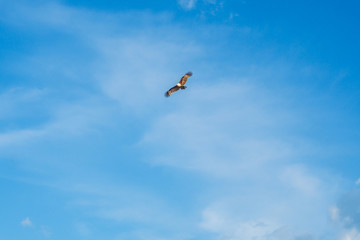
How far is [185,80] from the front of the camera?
63.6 metres

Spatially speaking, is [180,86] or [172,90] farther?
[172,90]

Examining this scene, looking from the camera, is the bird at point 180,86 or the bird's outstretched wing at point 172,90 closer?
the bird at point 180,86

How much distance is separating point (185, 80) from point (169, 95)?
3.49m

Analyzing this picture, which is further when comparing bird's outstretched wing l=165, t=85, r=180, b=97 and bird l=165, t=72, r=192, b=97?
bird's outstretched wing l=165, t=85, r=180, b=97

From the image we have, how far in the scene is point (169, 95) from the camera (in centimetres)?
6362
